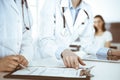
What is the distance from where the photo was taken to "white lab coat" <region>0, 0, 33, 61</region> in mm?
1198

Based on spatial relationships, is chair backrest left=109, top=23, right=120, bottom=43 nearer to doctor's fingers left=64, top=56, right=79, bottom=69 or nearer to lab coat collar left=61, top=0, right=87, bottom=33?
lab coat collar left=61, top=0, right=87, bottom=33

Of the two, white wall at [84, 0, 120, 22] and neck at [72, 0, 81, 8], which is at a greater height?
neck at [72, 0, 81, 8]

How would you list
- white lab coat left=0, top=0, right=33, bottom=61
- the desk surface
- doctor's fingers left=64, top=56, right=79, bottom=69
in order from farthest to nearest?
white lab coat left=0, top=0, right=33, bottom=61 < doctor's fingers left=64, top=56, right=79, bottom=69 < the desk surface

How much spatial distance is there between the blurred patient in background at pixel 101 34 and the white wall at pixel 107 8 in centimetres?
4

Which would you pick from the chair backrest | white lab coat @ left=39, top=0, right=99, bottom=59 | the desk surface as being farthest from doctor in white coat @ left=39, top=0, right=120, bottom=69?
the desk surface

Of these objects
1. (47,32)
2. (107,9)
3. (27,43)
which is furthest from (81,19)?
(27,43)

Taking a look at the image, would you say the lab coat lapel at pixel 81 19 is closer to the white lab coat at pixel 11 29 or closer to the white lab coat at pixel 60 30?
the white lab coat at pixel 60 30

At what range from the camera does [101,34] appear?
160cm

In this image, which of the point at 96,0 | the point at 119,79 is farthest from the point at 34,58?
the point at 119,79

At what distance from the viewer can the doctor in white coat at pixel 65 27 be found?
138 centimetres

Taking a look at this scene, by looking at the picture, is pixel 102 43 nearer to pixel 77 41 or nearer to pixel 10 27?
pixel 77 41

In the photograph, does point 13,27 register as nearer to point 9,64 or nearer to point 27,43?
point 27,43

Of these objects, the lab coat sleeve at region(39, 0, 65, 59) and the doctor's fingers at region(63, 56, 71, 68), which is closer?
the doctor's fingers at region(63, 56, 71, 68)

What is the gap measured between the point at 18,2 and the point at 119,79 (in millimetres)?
710
